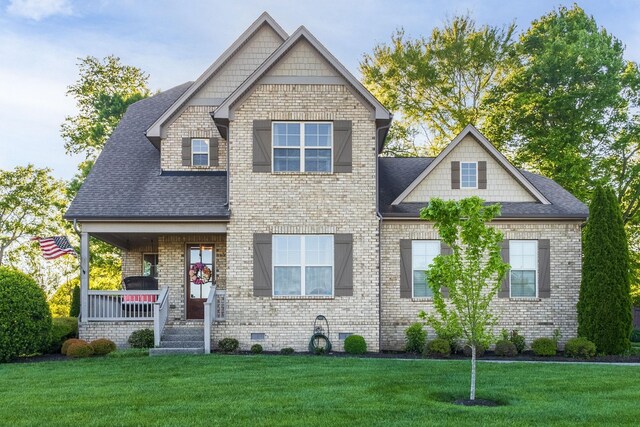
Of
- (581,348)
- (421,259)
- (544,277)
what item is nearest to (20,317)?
(421,259)

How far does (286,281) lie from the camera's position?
17.6 m

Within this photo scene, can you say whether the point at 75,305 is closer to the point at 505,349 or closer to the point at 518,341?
the point at 505,349

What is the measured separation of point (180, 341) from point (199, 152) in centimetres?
543

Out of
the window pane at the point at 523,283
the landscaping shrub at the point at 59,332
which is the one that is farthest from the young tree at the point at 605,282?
the landscaping shrub at the point at 59,332

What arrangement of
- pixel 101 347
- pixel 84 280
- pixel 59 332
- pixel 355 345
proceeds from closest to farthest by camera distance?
1. pixel 101 347
2. pixel 355 345
3. pixel 59 332
4. pixel 84 280

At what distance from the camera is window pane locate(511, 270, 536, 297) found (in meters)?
18.5

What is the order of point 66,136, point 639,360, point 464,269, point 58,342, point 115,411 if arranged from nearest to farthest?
point 115,411, point 464,269, point 639,360, point 58,342, point 66,136

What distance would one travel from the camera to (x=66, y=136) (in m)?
33.1

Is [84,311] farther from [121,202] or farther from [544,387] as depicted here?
[544,387]

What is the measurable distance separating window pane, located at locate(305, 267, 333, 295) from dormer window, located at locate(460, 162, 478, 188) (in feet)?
14.5

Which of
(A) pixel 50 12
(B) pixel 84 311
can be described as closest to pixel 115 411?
(B) pixel 84 311

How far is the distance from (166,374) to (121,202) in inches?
259

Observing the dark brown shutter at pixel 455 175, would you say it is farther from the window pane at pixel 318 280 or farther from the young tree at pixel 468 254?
the young tree at pixel 468 254

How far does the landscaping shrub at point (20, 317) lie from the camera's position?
51.5ft
